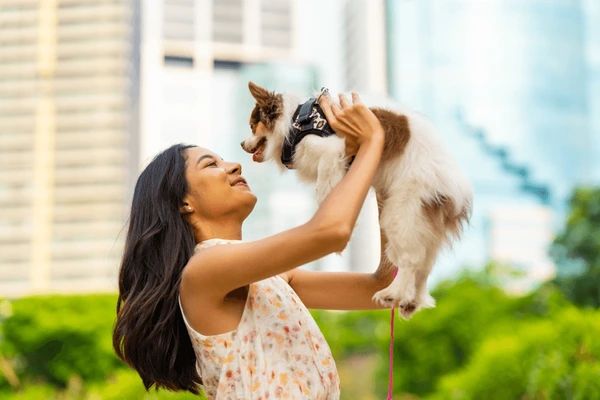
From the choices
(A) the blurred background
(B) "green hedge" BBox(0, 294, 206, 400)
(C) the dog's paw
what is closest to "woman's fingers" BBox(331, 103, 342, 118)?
(C) the dog's paw

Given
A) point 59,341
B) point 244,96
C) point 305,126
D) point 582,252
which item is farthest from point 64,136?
point 305,126

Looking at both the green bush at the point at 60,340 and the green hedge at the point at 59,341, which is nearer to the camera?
the green hedge at the point at 59,341

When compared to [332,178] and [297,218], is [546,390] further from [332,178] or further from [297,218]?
[297,218]

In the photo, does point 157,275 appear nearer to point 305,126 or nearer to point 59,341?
point 305,126

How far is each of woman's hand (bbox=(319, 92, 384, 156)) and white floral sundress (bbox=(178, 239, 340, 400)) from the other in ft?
Answer: 1.20

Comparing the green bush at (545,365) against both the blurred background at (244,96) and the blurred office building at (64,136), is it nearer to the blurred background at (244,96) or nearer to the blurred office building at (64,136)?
the blurred background at (244,96)

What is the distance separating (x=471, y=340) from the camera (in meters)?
17.1

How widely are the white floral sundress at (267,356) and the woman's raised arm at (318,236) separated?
0.10 metres

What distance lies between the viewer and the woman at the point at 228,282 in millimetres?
1617

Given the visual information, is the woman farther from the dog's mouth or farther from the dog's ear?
the dog's ear

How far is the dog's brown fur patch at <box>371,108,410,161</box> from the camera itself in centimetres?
168

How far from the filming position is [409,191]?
1.64m

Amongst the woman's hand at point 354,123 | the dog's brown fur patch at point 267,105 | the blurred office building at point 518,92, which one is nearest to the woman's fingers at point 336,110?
the woman's hand at point 354,123

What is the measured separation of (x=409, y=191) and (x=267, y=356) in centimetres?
43
